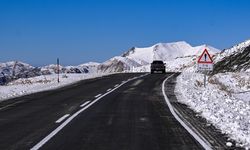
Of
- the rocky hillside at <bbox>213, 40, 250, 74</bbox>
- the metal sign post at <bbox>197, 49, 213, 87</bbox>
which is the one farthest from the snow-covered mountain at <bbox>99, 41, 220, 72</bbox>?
the metal sign post at <bbox>197, 49, 213, 87</bbox>

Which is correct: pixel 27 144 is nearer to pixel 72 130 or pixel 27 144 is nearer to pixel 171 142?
pixel 72 130

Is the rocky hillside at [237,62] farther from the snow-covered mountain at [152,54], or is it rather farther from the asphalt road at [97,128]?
the snow-covered mountain at [152,54]

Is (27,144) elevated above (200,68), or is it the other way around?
(200,68)

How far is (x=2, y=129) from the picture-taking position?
11078mm

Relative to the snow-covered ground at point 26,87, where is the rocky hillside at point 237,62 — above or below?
above

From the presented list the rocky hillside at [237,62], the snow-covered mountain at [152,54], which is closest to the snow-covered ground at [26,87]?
the rocky hillside at [237,62]

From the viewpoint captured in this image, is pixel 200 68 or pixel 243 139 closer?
pixel 243 139

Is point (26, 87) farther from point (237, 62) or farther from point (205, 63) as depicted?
point (237, 62)

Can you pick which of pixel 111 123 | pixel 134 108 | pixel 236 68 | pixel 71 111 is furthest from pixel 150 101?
pixel 236 68

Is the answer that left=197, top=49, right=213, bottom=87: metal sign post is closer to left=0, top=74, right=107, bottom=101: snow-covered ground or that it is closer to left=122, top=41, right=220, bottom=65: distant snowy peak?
left=0, top=74, right=107, bottom=101: snow-covered ground

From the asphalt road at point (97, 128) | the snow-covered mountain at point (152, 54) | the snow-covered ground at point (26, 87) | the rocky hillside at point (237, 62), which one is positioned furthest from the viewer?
the snow-covered mountain at point (152, 54)

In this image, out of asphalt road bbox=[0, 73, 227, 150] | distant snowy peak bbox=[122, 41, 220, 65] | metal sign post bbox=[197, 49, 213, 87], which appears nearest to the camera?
asphalt road bbox=[0, 73, 227, 150]

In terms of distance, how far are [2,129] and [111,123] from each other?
2.81 m

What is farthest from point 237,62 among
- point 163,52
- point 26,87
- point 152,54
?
point 152,54
